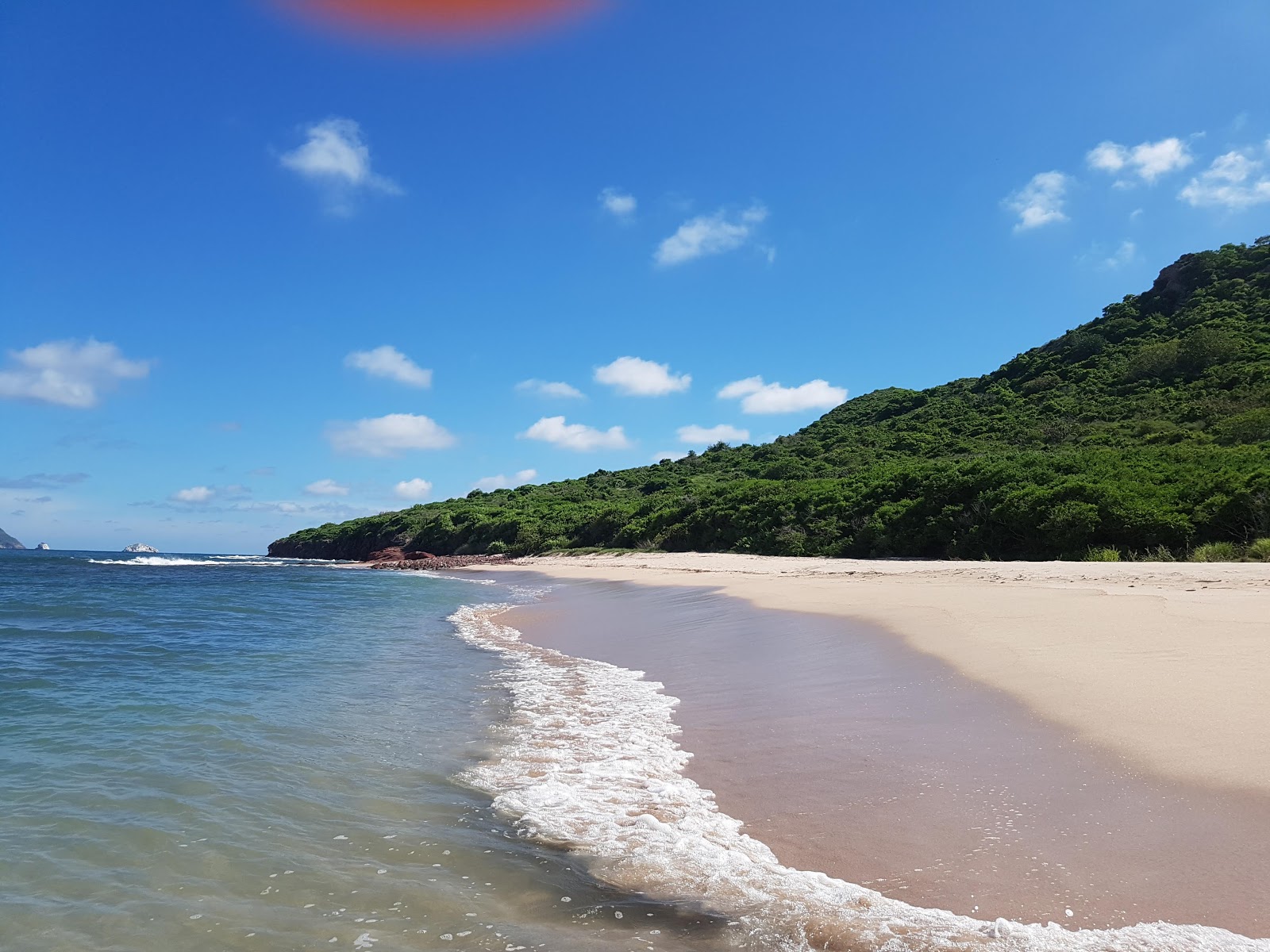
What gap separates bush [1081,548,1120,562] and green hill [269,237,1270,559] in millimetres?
736

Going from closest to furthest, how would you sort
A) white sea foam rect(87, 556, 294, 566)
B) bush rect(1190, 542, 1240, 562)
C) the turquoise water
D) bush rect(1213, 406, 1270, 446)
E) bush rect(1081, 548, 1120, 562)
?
the turquoise water, bush rect(1190, 542, 1240, 562), bush rect(1081, 548, 1120, 562), bush rect(1213, 406, 1270, 446), white sea foam rect(87, 556, 294, 566)

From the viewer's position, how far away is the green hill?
18.1 metres

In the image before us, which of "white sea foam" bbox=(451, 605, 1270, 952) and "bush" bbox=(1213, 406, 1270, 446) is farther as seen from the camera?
"bush" bbox=(1213, 406, 1270, 446)

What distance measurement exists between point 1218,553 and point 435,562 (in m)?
42.9

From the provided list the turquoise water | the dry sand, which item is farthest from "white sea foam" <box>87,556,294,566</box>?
the dry sand

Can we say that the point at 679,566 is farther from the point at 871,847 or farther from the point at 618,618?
the point at 871,847

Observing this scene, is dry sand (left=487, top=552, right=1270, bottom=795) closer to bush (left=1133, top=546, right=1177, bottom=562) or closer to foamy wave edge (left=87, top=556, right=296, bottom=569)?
bush (left=1133, top=546, right=1177, bottom=562)

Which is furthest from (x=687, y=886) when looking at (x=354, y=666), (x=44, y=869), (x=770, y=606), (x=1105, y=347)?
(x=1105, y=347)

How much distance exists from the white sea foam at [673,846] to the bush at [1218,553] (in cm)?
1324

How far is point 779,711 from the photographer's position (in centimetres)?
610

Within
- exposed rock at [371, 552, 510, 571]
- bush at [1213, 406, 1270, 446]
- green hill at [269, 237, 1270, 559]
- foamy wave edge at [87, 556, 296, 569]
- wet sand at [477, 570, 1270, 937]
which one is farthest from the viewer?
foamy wave edge at [87, 556, 296, 569]

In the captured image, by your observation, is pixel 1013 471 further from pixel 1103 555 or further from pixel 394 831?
pixel 394 831

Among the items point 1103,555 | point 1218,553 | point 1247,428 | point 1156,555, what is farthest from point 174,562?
point 1247,428

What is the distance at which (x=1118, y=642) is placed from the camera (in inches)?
273
